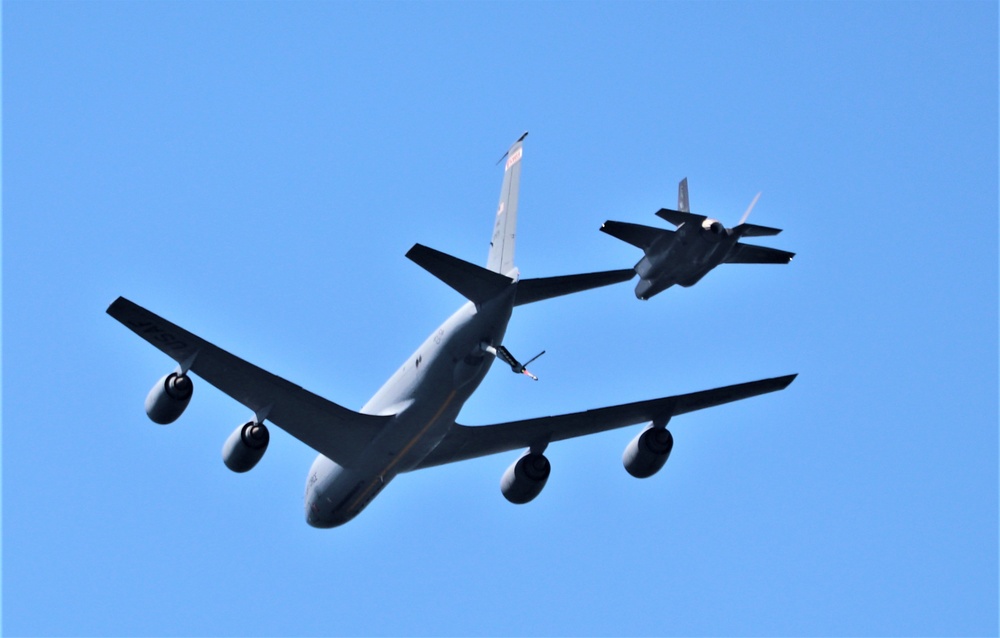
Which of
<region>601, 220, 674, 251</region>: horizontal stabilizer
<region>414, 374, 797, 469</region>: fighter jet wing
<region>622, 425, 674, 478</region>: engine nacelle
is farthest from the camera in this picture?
<region>622, 425, 674, 478</region>: engine nacelle

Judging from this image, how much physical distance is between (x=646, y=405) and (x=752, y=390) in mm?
2746

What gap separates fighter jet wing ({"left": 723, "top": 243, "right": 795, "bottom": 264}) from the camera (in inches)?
1280

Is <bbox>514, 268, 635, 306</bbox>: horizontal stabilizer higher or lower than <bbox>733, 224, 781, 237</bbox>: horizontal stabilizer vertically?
lower

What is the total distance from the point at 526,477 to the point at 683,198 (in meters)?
8.97

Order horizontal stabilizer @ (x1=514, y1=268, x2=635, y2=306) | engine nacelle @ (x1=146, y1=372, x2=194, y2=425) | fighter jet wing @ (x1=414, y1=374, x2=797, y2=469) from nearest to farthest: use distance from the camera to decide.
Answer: horizontal stabilizer @ (x1=514, y1=268, x2=635, y2=306) < engine nacelle @ (x1=146, y1=372, x2=194, y2=425) < fighter jet wing @ (x1=414, y1=374, x2=797, y2=469)

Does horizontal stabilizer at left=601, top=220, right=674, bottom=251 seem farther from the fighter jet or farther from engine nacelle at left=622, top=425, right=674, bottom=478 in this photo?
engine nacelle at left=622, top=425, right=674, bottom=478

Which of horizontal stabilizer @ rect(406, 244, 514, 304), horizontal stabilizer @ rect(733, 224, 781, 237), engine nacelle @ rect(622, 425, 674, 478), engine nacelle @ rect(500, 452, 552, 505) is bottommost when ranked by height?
horizontal stabilizer @ rect(406, 244, 514, 304)

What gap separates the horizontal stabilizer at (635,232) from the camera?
31.9 meters

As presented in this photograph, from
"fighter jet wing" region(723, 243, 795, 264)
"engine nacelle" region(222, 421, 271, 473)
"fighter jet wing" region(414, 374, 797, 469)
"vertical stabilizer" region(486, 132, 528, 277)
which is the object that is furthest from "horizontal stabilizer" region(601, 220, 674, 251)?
"engine nacelle" region(222, 421, 271, 473)

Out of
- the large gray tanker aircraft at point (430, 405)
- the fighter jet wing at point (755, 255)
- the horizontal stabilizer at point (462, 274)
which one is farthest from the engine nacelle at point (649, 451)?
the horizontal stabilizer at point (462, 274)

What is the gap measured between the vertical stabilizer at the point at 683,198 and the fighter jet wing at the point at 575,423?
19.8 ft

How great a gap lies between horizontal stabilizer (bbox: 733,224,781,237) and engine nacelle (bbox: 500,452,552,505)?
995 centimetres

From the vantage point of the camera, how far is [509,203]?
3397cm

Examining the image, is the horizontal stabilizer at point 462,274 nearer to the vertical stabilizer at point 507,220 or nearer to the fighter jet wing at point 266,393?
the vertical stabilizer at point 507,220
